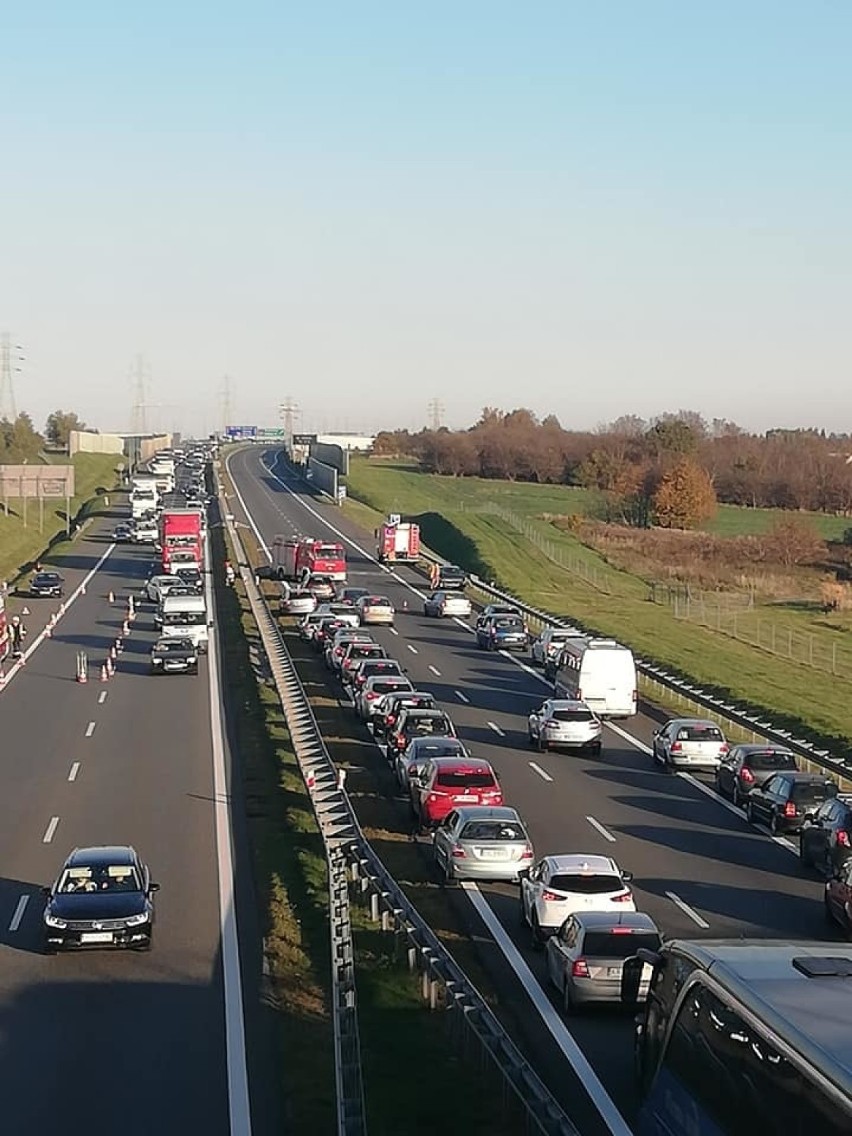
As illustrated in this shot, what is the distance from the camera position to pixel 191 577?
77.1 metres

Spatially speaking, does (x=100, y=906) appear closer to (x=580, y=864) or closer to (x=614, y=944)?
(x=580, y=864)

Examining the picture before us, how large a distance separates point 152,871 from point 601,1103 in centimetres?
1278

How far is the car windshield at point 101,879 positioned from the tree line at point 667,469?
339 feet

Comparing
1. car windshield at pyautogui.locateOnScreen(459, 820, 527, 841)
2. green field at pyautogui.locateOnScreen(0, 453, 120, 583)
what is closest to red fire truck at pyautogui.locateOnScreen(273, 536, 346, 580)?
green field at pyautogui.locateOnScreen(0, 453, 120, 583)

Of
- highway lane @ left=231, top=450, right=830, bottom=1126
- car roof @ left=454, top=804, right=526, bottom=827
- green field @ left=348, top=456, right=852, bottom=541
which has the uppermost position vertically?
green field @ left=348, top=456, right=852, bottom=541

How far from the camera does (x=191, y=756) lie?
3853 centimetres

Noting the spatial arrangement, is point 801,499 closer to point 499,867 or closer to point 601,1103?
point 499,867

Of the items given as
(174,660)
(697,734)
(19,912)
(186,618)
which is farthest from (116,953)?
(186,618)

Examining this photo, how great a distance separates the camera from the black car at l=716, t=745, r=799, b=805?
33.9 meters

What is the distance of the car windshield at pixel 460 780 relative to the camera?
30453 mm

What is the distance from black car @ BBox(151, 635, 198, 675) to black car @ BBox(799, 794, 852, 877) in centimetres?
2757

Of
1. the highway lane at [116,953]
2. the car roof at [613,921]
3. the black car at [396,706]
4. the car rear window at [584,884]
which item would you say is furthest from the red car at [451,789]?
the car roof at [613,921]

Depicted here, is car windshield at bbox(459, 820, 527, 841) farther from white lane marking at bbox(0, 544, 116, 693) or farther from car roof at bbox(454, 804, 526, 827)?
white lane marking at bbox(0, 544, 116, 693)

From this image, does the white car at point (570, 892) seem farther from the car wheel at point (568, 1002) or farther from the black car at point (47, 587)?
the black car at point (47, 587)
